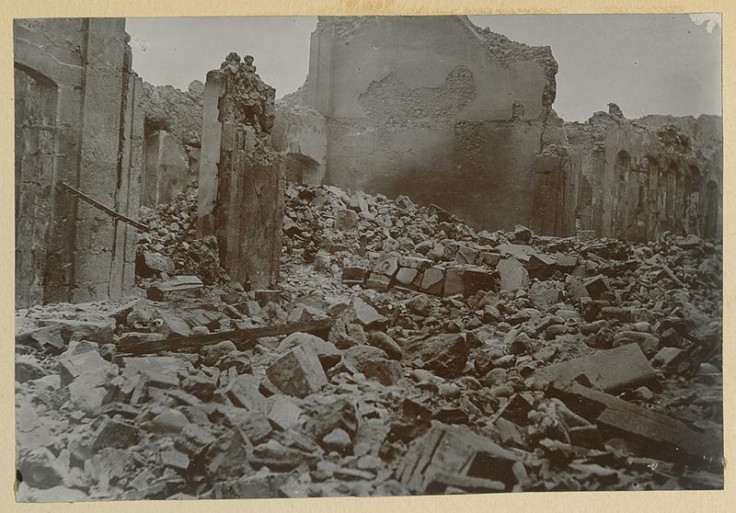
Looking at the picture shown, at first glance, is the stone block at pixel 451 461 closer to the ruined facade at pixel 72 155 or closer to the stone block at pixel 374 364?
the stone block at pixel 374 364

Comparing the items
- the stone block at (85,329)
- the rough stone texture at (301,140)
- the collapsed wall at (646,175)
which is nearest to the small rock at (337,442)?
the stone block at (85,329)

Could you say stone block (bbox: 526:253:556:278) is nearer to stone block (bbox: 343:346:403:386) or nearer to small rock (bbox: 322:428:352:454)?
stone block (bbox: 343:346:403:386)

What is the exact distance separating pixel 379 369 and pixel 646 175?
2074 millimetres

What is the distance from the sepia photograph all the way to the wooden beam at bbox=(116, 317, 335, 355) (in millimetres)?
13

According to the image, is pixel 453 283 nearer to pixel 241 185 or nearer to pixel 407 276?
pixel 407 276

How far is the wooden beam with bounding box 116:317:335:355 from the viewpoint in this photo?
2938mm

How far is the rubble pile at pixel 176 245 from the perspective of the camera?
3.02 metres

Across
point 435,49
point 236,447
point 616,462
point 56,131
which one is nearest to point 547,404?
point 616,462

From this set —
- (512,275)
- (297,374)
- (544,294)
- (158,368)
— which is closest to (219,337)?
(158,368)

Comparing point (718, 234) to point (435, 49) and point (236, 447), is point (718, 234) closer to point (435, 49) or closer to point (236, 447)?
point (435, 49)

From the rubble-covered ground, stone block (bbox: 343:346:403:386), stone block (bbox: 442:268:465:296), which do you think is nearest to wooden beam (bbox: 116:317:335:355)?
the rubble-covered ground

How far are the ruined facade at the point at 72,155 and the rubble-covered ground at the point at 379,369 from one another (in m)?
0.17

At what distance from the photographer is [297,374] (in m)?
2.88

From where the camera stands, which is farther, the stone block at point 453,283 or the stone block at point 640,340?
the stone block at point 453,283
